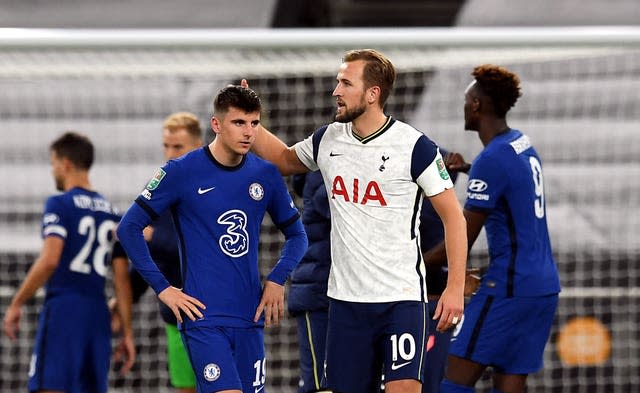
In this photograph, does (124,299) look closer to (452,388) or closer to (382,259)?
(452,388)

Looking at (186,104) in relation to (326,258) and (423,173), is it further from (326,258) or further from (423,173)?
(423,173)

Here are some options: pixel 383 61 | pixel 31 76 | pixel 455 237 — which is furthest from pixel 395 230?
pixel 31 76

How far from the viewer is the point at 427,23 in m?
11.4

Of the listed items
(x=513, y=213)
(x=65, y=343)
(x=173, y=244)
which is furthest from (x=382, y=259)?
(x=65, y=343)

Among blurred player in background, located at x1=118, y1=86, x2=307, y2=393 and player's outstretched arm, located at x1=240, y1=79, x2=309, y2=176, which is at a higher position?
player's outstretched arm, located at x1=240, y1=79, x2=309, y2=176

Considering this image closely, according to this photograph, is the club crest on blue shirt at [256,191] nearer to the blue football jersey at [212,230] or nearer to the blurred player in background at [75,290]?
the blue football jersey at [212,230]

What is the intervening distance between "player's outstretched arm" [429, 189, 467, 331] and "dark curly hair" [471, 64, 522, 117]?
47.2 inches

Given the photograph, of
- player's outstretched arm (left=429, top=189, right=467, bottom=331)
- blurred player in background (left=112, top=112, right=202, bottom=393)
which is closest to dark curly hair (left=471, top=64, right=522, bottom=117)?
player's outstretched arm (left=429, top=189, right=467, bottom=331)

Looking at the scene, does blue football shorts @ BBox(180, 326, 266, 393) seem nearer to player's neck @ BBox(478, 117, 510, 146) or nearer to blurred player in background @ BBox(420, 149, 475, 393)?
blurred player in background @ BBox(420, 149, 475, 393)

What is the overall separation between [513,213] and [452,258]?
3.51ft

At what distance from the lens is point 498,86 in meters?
6.48

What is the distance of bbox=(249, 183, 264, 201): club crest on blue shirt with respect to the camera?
5.50 m

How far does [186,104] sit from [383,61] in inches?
179

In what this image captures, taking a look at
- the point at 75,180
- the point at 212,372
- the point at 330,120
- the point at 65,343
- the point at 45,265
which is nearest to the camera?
the point at 212,372
